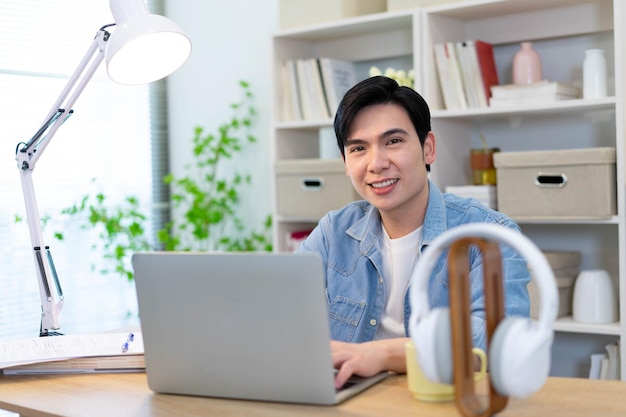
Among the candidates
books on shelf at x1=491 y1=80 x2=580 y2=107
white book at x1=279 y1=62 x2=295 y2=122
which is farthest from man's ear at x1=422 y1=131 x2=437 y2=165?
white book at x1=279 y1=62 x2=295 y2=122

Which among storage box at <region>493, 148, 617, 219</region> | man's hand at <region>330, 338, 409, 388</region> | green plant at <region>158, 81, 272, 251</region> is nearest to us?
man's hand at <region>330, 338, 409, 388</region>

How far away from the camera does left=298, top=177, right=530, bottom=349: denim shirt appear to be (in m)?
1.97

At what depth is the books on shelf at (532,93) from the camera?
3.04 m

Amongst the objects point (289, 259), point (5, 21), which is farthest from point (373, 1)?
point (289, 259)

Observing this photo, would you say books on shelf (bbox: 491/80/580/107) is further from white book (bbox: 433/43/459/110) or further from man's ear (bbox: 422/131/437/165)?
man's ear (bbox: 422/131/437/165)

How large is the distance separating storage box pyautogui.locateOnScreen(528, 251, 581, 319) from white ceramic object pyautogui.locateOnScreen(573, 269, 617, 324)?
98 millimetres

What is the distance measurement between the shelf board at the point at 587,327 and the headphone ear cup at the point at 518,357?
5.96 ft

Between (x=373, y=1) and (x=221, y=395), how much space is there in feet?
8.10

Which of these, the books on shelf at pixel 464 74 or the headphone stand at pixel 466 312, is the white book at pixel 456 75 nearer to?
the books on shelf at pixel 464 74

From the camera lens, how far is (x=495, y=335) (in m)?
1.22

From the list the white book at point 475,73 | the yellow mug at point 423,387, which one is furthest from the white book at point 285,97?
the yellow mug at point 423,387

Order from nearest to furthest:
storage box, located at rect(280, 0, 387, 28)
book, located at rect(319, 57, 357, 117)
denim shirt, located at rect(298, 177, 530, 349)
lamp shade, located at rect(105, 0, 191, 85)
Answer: lamp shade, located at rect(105, 0, 191, 85) → denim shirt, located at rect(298, 177, 530, 349) → storage box, located at rect(280, 0, 387, 28) → book, located at rect(319, 57, 357, 117)

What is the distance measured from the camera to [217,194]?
4.35m

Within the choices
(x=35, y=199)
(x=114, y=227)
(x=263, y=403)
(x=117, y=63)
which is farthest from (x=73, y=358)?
(x=114, y=227)
